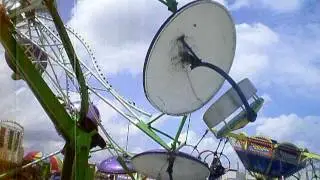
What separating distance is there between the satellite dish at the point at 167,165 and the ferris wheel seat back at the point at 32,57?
537 cm

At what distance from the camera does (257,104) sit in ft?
66.6

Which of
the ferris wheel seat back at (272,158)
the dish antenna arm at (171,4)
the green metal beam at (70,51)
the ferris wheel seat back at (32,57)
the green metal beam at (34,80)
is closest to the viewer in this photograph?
the green metal beam at (34,80)

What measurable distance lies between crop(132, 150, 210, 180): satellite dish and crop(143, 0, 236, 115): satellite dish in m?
1.83

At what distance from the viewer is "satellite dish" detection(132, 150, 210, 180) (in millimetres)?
18500

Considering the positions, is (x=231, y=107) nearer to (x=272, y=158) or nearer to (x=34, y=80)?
(x=34, y=80)

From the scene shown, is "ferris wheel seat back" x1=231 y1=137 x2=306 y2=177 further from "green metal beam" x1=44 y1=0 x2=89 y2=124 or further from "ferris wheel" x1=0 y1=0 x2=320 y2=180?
"green metal beam" x1=44 y1=0 x2=89 y2=124

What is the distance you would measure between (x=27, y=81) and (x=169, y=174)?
6880 mm

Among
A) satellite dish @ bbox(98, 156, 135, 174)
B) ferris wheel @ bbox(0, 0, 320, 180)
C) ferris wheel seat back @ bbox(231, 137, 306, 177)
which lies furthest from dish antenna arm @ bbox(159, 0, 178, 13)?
ferris wheel seat back @ bbox(231, 137, 306, 177)

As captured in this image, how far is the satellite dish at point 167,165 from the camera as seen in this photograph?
60.7ft

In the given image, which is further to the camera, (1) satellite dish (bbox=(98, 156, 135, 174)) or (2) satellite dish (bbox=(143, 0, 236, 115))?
(1) satellite dish (bbox=(98, 156, 135, 174))

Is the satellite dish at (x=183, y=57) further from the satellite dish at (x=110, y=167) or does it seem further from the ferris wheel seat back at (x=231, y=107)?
the satellite dish at (x=110, y=167)

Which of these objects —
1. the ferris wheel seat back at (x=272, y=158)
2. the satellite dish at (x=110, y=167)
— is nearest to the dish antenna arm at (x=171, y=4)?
the satellite dish at (x=110, y=167)

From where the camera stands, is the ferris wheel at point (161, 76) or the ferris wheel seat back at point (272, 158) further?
the ferris wheel seat back at point (272, 158)

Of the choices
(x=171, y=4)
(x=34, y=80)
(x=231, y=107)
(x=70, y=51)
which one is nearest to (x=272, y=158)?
(x=231, y=107)
